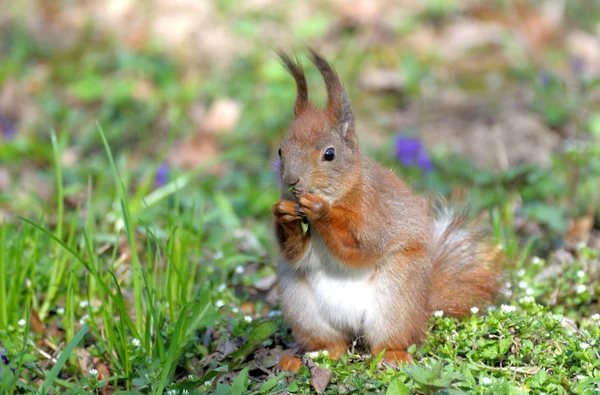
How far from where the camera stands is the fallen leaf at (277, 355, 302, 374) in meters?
2.79

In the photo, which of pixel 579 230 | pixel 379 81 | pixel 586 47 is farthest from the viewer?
pixel 586 47

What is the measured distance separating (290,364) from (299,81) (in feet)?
3.29

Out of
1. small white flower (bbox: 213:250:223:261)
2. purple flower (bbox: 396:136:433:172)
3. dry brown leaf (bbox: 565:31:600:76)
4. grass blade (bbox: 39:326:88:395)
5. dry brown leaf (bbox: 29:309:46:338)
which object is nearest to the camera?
grass blade (bbox: 39:326:88:395)

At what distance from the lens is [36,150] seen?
5.43m

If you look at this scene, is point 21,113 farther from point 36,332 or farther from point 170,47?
point 36,332

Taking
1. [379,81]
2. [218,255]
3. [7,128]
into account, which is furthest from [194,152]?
[218,255]

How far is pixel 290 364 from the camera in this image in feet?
9.22


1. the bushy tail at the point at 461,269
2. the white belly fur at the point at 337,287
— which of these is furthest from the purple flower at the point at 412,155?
the white belly fur at the point at 337,287

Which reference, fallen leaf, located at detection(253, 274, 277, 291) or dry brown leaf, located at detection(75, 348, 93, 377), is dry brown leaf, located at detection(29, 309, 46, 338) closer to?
dry brown leaf, located at detection(75, 348, 93, 377)

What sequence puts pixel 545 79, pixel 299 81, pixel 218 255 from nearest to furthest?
pixel 299 81, pixel 218 255, pixel 545 79

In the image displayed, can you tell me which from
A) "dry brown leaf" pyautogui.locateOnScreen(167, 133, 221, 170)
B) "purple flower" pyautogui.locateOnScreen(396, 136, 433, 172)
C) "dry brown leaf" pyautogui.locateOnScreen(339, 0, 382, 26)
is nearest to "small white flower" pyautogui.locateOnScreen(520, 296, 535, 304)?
"purple flower" pyautogui.locateOnScreen(396, 136, 433, 172)

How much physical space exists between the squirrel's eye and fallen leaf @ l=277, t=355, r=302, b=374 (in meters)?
0.72

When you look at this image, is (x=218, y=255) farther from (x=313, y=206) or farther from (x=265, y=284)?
(x=313, y=206)

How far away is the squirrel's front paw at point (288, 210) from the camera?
2656 millimetres
